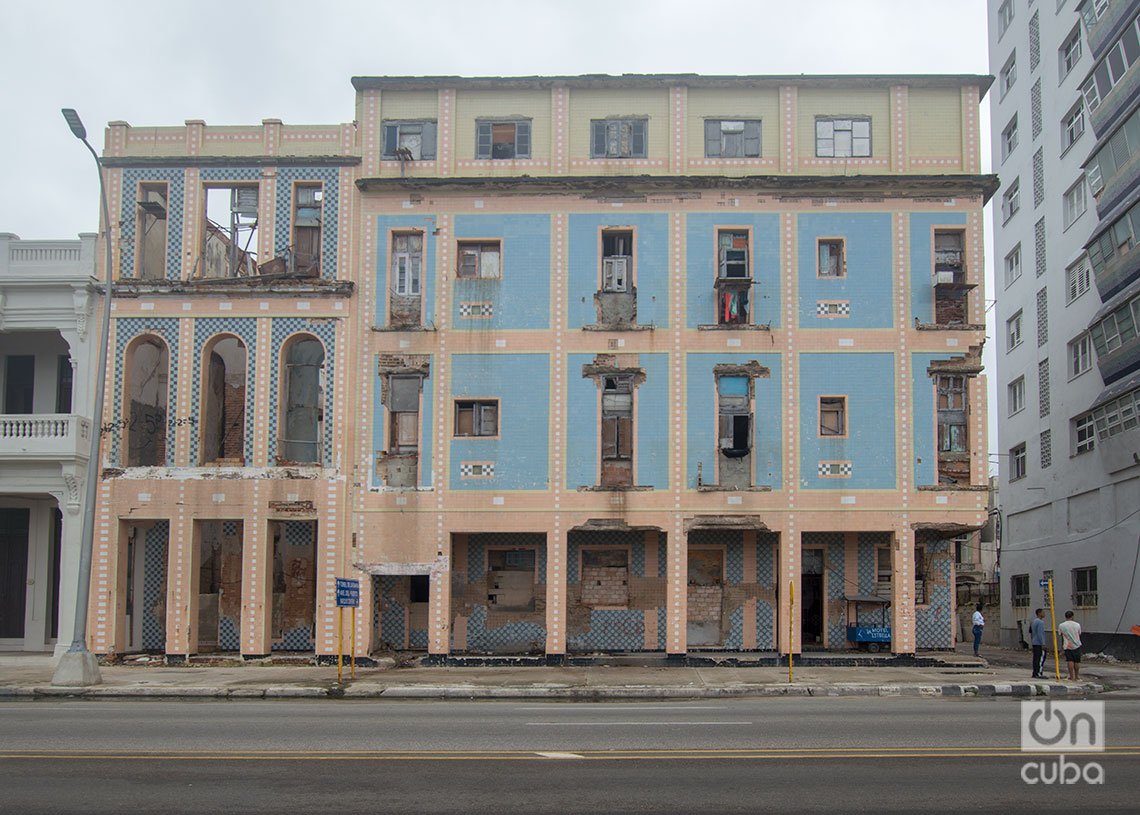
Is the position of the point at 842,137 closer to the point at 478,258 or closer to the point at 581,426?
the point at 478,258

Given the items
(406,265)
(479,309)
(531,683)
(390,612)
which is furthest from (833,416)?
(390,612)

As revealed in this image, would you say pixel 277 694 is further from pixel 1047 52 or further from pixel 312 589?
pixel 1047 52

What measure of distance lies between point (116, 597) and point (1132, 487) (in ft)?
96.2

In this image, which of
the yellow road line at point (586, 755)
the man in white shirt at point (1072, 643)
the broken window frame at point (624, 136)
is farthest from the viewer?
the broken window frame at point (624, 136)

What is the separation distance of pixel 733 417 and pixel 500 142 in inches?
364

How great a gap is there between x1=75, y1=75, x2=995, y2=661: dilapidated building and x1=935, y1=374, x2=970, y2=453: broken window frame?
0.25 ft

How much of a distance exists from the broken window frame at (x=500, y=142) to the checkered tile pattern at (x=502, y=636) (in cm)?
1157

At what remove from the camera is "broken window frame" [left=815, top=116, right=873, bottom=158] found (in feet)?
96.1

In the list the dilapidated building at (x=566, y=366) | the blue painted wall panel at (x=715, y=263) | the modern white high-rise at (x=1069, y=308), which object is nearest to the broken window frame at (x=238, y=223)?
the dilapidated building at (x=566, y=366)

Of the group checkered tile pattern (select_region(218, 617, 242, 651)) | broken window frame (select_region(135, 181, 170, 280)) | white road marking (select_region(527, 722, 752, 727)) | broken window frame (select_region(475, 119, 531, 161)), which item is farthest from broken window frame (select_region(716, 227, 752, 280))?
checkered tile pattern (select_region(218, 617, 242, 651))

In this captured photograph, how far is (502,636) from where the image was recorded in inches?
1161

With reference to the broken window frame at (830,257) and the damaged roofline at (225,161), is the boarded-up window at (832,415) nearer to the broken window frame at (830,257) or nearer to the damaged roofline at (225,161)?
the broken window frame at (830,257)

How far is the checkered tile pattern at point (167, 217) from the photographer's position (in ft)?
96.0

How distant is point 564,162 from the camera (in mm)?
29438
